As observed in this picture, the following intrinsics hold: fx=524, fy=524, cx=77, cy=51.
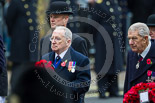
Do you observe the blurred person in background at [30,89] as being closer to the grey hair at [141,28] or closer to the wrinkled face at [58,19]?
the grey hair at [141,28]

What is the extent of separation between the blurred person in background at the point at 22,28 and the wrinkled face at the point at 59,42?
4.28 m

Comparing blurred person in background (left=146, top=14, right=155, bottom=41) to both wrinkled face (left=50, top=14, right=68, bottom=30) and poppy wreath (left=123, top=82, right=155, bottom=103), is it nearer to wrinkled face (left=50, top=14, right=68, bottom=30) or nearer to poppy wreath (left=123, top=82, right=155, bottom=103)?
wrinkled face (left=50, top=14, right=68, bottom=30)

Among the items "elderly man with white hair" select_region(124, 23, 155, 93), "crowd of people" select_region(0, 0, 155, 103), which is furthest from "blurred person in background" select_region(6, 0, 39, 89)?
"elderly man with white hair" select_region(124, 23, 155, 93)

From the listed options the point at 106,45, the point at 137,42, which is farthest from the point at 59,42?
the point at 106,45

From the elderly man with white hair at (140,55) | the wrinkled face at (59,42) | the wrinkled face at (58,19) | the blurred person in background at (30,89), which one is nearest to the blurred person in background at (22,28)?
the wrinkled face at (58,19)

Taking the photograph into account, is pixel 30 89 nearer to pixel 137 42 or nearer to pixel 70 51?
pixel 70 51

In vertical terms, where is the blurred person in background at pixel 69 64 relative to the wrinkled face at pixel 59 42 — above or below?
below

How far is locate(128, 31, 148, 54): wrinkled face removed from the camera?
5363 mm

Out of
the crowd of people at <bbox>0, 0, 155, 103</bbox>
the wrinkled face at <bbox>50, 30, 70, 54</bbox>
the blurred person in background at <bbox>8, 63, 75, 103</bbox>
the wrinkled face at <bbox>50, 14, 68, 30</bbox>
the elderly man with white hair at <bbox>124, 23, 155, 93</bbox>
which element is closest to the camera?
the blurred person in background at <bbox>8, 63, 75, 103</bbox>

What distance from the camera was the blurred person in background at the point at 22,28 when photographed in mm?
9523

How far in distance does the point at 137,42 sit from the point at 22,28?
15.4 ft

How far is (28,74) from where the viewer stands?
2621 millimetres

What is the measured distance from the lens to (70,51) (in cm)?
514

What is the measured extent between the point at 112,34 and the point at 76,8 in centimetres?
88
